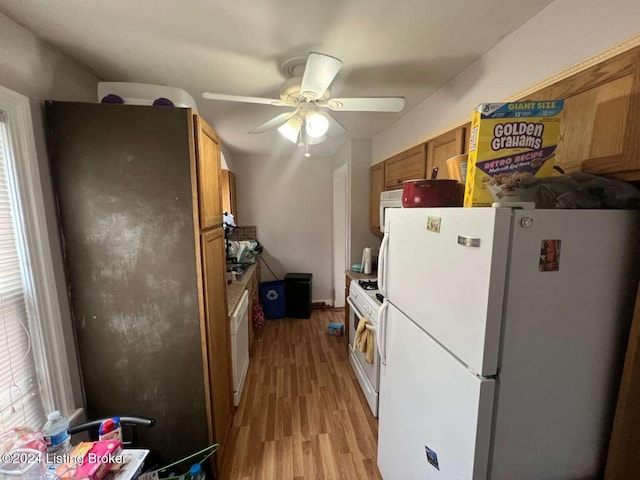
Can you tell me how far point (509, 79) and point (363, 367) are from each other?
7.24 ft

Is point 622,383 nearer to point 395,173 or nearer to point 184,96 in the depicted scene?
point 395,173

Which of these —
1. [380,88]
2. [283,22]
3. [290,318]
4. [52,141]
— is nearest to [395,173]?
[380,88]

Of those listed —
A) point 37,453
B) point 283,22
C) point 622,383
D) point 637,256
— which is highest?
point 283,22

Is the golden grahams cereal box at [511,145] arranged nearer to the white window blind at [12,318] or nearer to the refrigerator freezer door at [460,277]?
the refrigerator freezer door at [460,277]

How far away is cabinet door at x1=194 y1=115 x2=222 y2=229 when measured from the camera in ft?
4.43

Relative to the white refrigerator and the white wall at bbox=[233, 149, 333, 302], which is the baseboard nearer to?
the white wall at bbox=[233, 149, 333, 302]

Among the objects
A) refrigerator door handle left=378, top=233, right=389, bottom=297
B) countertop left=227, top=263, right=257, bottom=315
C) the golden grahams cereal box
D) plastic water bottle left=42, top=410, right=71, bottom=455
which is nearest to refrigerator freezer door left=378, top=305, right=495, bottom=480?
refrigerator door handle left=378, top=233, right=389, bottom=297

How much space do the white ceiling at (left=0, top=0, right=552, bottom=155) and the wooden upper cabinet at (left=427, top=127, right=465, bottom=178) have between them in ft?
1.20

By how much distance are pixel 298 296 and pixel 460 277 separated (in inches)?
124

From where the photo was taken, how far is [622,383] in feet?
2.68

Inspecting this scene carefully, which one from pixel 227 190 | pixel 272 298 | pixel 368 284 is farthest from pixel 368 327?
pixel 227 190

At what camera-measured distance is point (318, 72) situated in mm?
1150

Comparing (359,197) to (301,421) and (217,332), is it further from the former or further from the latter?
(301,421)

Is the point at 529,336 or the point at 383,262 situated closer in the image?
the point at 529,336
